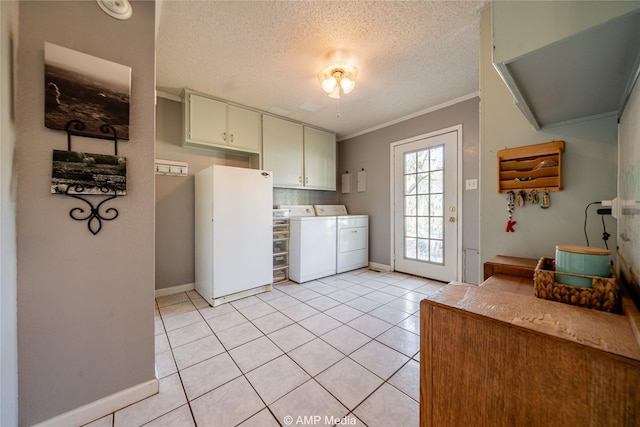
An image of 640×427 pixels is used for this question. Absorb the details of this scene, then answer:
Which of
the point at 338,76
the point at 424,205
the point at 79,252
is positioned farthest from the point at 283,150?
the point at 79,252

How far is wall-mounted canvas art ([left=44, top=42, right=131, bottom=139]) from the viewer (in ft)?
3.49

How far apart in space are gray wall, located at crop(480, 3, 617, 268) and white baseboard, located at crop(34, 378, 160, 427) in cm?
209

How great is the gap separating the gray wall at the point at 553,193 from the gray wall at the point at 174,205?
299 centimetres

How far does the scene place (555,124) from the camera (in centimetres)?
119

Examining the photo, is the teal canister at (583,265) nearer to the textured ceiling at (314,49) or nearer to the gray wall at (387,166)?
the textured ceiling at (314,49)

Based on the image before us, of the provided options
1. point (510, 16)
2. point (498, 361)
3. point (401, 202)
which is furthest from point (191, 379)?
point (401, 202)

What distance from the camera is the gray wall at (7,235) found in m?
0.90

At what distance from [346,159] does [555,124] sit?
10.8 feet

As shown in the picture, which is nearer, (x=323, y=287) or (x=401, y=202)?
(x=323, y=287)

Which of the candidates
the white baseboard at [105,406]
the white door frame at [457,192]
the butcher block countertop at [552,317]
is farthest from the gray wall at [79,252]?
the white door frame at [457,192]

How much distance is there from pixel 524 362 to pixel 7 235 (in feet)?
5.85

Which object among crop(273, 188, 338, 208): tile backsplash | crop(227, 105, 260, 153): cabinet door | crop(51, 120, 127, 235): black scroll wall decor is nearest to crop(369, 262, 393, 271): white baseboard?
crop(273, 188, 338, 208): tile backsplash

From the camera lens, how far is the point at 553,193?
1.24m

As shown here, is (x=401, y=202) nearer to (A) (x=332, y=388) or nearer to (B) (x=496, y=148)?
(B) (x=496, y=148)
